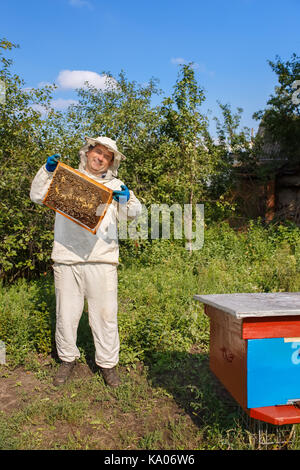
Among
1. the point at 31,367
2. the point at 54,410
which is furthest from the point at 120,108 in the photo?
the point at 54,410

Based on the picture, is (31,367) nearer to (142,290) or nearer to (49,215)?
(142,290)

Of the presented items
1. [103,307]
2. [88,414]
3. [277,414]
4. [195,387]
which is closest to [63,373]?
[88,414]

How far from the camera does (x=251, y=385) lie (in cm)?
204

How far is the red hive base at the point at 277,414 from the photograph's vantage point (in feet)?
6.57

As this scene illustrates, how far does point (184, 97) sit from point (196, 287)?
3834mm

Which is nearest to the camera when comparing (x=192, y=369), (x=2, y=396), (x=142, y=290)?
(x=2, y=396)

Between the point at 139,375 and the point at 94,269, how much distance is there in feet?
3.69

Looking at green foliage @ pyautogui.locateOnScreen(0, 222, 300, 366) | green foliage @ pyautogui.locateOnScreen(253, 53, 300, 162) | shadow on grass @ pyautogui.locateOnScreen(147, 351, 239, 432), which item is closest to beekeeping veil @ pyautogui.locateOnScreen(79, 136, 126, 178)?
green foliage @ pyautogui.locateOnScreen(0, 222, 300, 366)

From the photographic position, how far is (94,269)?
129 inches

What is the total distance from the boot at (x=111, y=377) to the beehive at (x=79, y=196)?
125 cm

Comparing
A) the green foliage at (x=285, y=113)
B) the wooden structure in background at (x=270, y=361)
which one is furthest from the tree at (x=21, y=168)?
the green foliage at (x=285, y=113)

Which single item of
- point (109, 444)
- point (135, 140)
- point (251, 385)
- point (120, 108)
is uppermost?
point (120, 108)

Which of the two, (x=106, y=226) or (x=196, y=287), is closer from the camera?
(x=106, y=226)

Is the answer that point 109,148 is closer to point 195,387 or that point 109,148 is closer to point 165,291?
point 195,387
